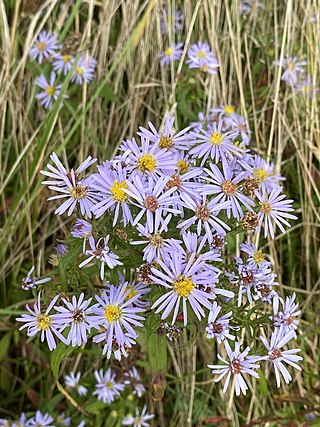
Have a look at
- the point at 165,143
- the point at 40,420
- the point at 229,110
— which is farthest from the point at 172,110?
the point at 40,420

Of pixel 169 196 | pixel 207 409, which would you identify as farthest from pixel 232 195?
pixel 207 409

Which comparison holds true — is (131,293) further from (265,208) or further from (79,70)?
(79,70)

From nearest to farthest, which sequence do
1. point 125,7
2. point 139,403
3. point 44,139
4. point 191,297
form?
point 191,297 → point 44,139 → point 139,403 → point 125,7

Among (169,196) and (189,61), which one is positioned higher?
(189,61)

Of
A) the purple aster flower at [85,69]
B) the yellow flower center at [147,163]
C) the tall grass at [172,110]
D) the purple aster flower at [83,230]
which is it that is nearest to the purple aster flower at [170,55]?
the tall grass at [172,110]

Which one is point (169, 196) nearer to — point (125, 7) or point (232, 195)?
point (232, 195)

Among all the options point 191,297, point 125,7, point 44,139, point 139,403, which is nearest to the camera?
point 191,297
